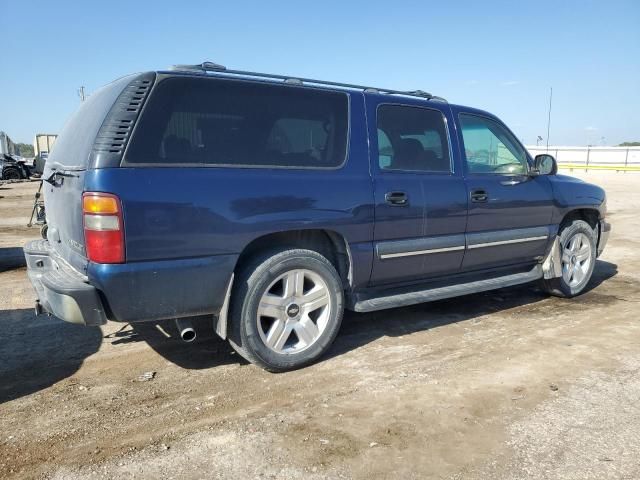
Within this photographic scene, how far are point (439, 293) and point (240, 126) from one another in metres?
2.15

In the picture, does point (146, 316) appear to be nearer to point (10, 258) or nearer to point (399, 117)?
point (399, 117)

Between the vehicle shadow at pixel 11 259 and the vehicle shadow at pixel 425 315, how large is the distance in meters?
4.75

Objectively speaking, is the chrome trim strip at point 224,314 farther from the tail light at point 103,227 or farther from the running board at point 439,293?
the running board at point 439,293

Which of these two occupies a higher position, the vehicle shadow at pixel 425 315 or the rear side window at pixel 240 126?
the rear side window at pixel 240 126

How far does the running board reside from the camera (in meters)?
3.94

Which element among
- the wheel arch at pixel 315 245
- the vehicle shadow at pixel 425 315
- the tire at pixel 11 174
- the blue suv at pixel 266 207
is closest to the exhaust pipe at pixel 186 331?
the blue suv at pixel 266 207

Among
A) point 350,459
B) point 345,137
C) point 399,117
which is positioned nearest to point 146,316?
point 350,459

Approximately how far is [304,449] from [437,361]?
4.95ft

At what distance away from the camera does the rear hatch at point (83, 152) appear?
297cm

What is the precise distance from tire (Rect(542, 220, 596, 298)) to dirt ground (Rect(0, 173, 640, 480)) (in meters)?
0.68

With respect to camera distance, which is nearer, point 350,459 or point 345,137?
point 350,459

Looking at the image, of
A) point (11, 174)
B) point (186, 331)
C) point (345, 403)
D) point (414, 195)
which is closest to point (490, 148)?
point (414, 195)

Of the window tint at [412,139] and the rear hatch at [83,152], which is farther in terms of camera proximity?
the window tint at [412,139]

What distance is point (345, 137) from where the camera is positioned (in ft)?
12.6
